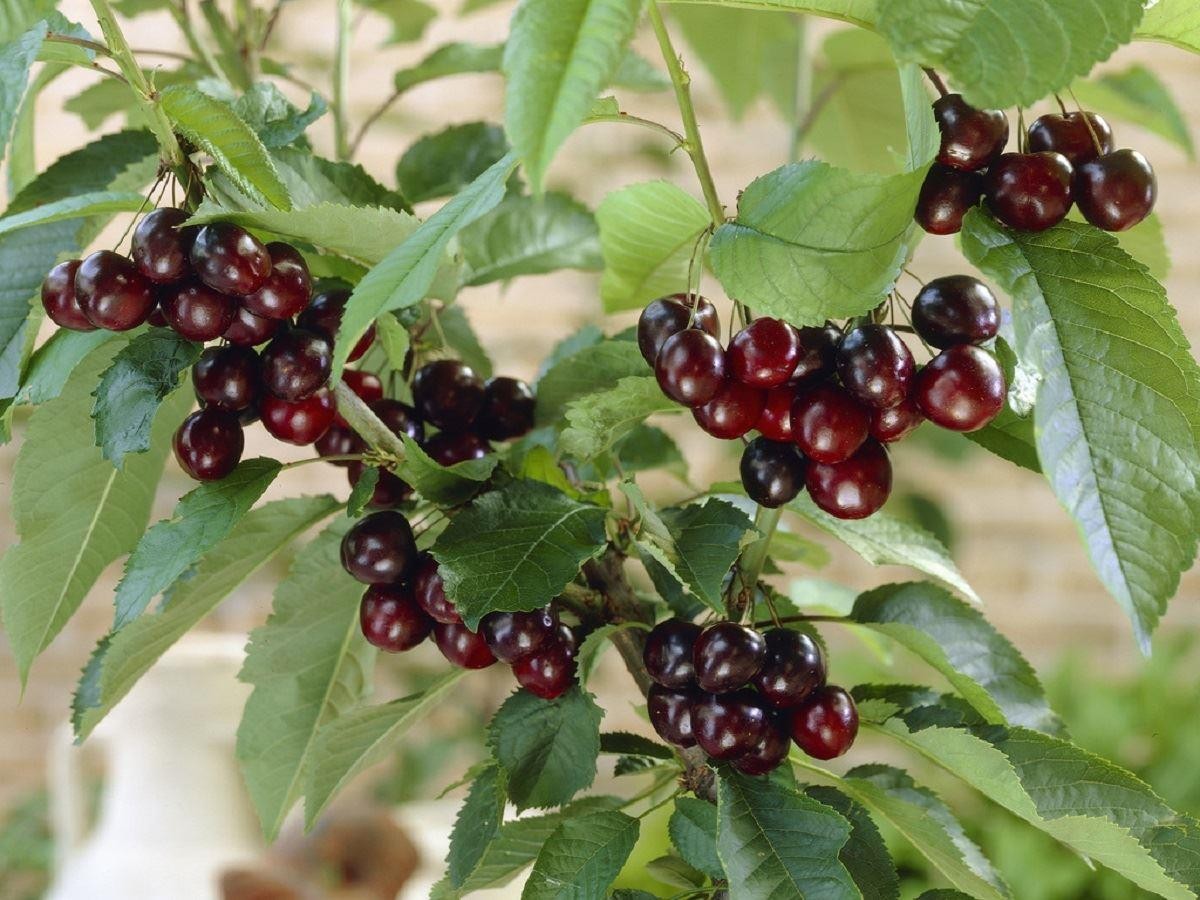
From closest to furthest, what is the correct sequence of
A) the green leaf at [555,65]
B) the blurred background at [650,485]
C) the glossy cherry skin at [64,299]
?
1. the green leaf at [555,65]
2. the glossy cherry skin at [64,299]
3. the blurred background at [650,485]

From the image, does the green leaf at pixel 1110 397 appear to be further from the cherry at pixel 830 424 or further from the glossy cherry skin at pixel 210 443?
the glossy cherry skin at pixel 210 443

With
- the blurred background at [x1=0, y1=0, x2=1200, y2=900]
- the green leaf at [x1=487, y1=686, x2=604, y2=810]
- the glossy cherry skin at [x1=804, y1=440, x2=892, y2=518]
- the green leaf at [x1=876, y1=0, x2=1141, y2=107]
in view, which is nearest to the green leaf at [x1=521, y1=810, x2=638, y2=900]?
the green leaf at [x1=487, y1=686, x2=604, y2=810]

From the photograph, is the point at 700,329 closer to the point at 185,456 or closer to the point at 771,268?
the point at 771,268

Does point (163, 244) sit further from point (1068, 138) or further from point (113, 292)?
point (1068, 138)

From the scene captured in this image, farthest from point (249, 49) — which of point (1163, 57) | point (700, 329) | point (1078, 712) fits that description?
point (1163, 57)

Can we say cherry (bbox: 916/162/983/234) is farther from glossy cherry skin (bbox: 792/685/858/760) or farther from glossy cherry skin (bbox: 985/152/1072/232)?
glossy cherry skin (bbox: 792/685/858/760)

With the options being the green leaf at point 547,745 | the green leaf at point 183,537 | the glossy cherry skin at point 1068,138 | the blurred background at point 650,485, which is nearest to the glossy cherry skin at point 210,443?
the green leaf at point 183,537
